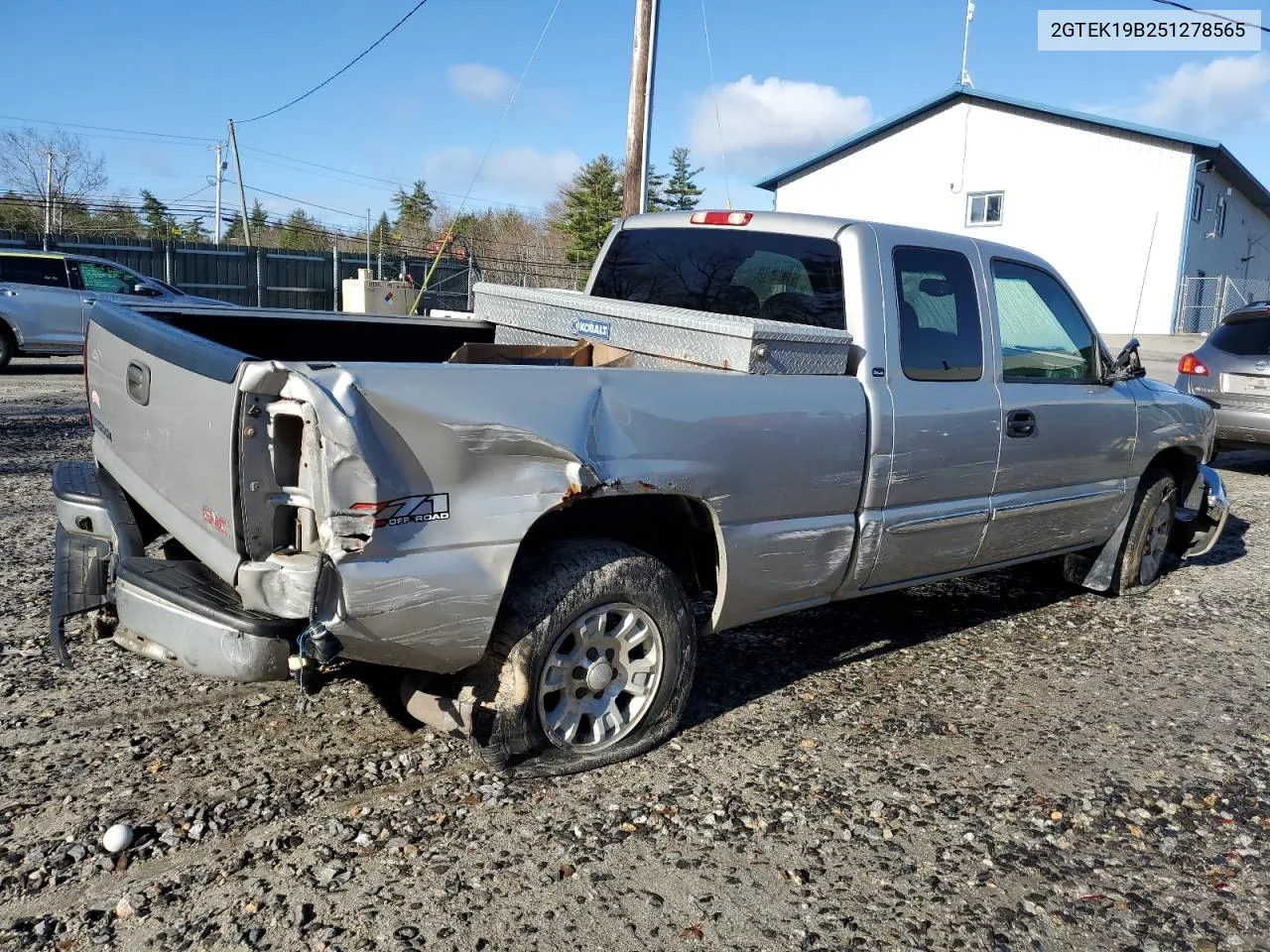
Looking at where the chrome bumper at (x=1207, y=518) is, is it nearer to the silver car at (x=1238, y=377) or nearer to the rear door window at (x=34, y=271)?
the silver car at (x=1238, y=377)

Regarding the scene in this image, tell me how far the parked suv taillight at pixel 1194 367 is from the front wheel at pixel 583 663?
854 centimetres

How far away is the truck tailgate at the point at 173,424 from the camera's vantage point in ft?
9.44

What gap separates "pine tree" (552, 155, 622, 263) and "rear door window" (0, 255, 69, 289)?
46132mm

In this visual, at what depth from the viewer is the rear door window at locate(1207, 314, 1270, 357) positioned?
31.8 feet

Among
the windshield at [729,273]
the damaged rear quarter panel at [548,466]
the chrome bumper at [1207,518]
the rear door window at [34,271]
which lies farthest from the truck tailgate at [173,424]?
the rear door window at [34,271]

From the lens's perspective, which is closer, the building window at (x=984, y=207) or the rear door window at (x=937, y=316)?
the rear door window at (x=937, y=316)

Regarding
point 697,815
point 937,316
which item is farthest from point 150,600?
point 937,316

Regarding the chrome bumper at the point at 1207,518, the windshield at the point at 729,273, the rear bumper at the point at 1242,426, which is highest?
the windshield at the point at 729,273

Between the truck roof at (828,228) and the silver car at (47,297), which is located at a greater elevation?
the truck roof at (828,228)

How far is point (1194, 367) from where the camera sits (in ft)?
33.4

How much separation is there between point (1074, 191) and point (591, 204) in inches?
1460

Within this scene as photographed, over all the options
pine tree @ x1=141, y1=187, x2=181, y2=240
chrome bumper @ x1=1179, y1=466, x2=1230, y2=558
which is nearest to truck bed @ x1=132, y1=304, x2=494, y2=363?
chrome bumper @ x1=1179, y1=466, x2=1230, y2=558

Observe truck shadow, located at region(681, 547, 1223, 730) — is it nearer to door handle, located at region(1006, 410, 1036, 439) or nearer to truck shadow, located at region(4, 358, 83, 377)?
door handle, located at region(1006, 410, 1036, 439)

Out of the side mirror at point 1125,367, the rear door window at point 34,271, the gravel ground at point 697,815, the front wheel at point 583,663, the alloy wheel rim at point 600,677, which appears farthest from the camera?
the rear door window at point 34,271
